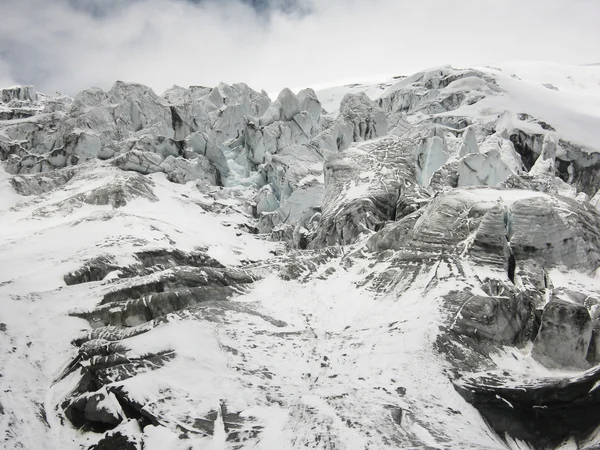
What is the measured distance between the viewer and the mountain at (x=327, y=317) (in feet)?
55.2

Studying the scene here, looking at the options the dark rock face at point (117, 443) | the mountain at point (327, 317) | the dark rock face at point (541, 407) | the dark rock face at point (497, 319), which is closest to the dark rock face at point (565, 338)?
the mountain at point (327, 317)

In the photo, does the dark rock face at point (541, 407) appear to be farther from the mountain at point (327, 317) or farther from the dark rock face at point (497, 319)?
the dark rock face at point (497, 319)

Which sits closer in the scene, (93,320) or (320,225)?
(93,320)

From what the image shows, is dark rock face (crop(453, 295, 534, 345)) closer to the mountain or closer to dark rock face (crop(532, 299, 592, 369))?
the mountain

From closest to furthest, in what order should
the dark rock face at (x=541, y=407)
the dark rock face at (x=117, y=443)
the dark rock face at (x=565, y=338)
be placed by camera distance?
the dark rock face at (x=117, y=443) < the dark rock face at (x=541, y=407) < the dark rock face at (x=565, y=338)

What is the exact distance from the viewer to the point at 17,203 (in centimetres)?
5400

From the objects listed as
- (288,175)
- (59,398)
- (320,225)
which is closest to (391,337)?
(59,398)

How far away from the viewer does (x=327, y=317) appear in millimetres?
24797

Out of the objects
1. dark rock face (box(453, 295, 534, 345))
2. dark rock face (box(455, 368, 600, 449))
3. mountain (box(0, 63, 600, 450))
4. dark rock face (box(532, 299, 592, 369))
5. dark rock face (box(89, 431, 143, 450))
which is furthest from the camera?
dark rock face (box(453, 295, 534, 345))

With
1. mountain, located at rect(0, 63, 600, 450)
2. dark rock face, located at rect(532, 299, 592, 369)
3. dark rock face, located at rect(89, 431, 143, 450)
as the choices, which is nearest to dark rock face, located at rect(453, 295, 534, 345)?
mountain, located at rect(0, 63, 600, 450)

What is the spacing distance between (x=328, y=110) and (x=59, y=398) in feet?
349

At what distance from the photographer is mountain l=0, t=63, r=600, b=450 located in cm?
1681

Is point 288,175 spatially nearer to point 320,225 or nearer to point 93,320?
point 320,225

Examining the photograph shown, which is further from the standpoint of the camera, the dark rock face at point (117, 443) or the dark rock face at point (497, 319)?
the dark rock face at point (497, 319)
